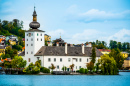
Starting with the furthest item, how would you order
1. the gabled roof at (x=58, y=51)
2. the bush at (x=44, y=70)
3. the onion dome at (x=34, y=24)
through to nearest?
the onion dome at (x=34, y=24)
the gabled roof at (x=58, y=51)
the bush at (x=44, y=70)

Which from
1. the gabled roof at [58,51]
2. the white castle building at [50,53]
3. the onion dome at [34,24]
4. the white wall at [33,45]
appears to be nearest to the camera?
the white castle building at [50,53]

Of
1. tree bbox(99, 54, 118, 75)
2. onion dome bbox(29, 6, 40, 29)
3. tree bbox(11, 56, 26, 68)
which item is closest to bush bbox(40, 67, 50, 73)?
tree bbox(11, 56, 26, 68)

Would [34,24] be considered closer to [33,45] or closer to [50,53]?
[33,45]

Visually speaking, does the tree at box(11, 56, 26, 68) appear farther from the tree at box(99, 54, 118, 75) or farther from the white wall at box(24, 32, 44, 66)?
the tree at box(99, 54, 118, 75)

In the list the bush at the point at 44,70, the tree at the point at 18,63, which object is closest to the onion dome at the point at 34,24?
the tree at the point at 18,63

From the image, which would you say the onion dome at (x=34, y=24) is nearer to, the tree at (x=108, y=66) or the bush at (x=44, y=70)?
the bush at (x=44, y=70)

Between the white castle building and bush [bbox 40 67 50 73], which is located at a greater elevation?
the white castle building

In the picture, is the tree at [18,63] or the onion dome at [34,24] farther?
the onion dome at [34,24]

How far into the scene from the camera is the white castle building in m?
93.5

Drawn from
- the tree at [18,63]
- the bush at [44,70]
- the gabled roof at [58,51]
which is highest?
the gabled roof at [58,51]

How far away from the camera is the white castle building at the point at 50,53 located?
93500 millimetres

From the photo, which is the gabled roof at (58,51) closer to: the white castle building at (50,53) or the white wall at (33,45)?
the white castle building at (50,53)

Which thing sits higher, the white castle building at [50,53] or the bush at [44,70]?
the white castle building at [50,53]

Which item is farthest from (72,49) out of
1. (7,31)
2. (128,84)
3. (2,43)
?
(7,31)
